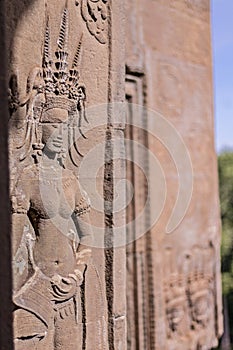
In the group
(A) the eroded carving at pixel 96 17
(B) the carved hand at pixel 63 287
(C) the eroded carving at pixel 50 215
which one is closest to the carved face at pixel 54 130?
(C) the eroded carving at pixel 50 215

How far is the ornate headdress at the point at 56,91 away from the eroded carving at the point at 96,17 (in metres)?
0.13

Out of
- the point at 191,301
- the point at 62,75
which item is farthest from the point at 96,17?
the point at 191,301

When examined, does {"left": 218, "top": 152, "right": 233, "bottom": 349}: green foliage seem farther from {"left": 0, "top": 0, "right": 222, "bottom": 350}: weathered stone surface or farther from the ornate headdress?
the ornate headdress

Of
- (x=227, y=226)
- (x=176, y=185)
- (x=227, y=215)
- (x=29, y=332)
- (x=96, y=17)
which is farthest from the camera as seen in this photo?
(x=227, y=215)

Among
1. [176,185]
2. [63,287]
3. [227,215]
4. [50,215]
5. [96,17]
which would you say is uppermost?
[96,17]

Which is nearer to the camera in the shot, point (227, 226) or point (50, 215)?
point (50, 215)

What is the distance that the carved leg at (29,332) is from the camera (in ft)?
8.69

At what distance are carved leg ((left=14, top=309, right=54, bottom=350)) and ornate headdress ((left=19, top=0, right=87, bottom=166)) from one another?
0.67 metres

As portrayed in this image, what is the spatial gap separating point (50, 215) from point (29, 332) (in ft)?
1.66

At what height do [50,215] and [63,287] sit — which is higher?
[50,215]

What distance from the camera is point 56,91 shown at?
9.16 ft

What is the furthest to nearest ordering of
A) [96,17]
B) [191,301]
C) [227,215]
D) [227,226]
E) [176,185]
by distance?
[227,215], [227,226], [191,301], [176,185], [96,17]

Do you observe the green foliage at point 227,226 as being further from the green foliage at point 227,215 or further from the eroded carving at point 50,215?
the eroded carving at point 50,215

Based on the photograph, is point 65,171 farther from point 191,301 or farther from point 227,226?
point 227,226
